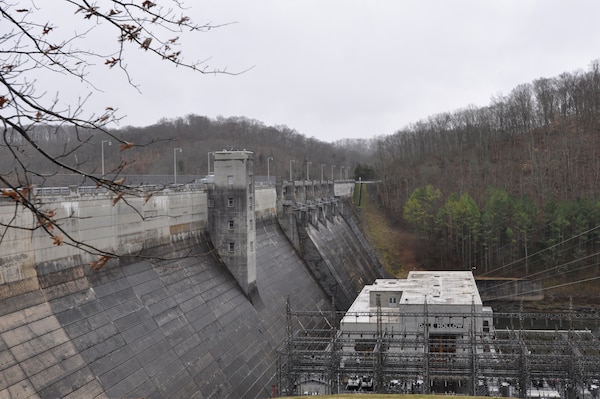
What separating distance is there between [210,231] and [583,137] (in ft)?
164

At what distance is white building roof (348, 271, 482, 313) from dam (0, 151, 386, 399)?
2942mm

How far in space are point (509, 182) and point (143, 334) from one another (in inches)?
1923

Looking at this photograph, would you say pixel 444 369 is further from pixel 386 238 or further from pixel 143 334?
pixel 386 238

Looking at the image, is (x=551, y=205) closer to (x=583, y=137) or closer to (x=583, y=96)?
(x=583, y=137)

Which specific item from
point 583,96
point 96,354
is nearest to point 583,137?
point 583,96

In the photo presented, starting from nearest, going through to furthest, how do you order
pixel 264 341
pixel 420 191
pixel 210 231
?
pixel 264 341
pixel 210 231
pixel 420 191

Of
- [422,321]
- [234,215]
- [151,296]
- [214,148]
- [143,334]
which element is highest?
[214,148]

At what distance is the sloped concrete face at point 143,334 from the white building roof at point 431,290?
6.70 m

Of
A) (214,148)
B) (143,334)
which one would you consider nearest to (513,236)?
(143,334)

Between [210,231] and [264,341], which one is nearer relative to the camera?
[264,341]

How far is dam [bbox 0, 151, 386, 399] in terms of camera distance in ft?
44.8

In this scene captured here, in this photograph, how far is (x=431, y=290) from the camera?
30547 mm

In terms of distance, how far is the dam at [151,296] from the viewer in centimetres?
1365

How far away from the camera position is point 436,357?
21.2 meters
